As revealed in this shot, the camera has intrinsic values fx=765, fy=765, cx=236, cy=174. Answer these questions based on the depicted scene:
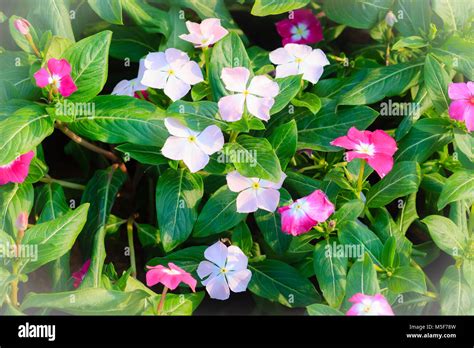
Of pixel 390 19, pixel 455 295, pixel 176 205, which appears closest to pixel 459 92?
pixel 390 19

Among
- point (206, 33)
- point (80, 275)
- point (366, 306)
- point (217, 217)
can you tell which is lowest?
point (80, 275)

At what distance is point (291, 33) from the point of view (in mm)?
3166

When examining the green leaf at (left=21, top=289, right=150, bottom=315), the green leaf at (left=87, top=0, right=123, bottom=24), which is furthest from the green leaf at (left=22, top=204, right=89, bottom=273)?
the green leaf at (left=87, top=0, right=123, bottom=24)

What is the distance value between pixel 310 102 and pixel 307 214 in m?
0.49

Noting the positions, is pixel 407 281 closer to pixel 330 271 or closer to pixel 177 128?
pixel 330 271

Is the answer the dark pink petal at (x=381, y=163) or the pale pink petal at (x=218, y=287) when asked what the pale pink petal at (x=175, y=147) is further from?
the dark pink petal at (x=381, y=163)

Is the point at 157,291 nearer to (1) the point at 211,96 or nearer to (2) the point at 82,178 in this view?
(2) the point at 82,178

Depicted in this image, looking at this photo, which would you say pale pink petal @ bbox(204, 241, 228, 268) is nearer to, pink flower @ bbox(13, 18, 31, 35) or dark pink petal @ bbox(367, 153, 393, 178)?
dark pink petal @ bbox(367, 153, 393, 178)

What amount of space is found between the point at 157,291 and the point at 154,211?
331mm

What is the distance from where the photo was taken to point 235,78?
245cm

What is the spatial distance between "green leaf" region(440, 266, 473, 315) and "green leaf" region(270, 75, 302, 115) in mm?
782

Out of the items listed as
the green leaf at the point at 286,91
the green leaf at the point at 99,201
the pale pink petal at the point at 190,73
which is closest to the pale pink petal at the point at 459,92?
the green leaf at the point at 286,91

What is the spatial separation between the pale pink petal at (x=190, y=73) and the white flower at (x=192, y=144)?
236mm
